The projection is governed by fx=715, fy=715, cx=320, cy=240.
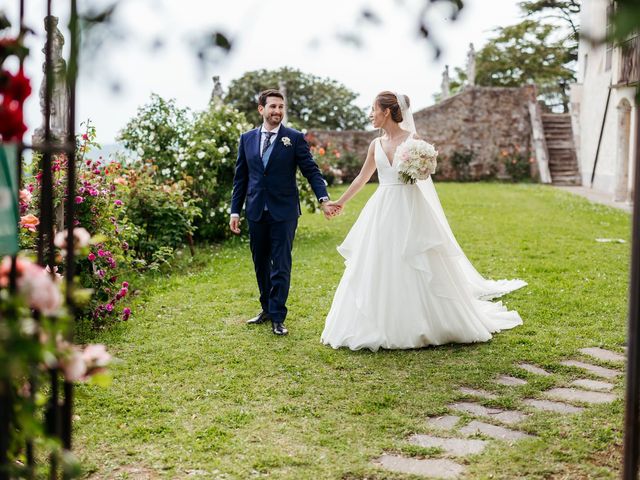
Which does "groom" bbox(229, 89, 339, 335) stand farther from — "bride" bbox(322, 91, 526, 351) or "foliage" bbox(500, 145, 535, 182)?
"foliage" bbox(500, 145, 535, 182)

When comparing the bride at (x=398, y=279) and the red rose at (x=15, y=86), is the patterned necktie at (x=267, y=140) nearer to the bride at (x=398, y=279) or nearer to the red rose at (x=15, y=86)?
the bride at (x=398, y=279)

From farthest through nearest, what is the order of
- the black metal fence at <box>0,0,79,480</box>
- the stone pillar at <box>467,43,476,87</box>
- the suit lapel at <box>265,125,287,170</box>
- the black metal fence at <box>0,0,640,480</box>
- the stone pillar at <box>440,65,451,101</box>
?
1. the stone pillar at <box>440,65,451,101</box>
2. the stone pillar at <box>467,43,476,87</box>
3. the suit lapel at <box>265,125,287,170</box>
4. the black metal fence at <box>0,0,640,480</box>
5. the black metal fence at <box>0,0,79,480</box>

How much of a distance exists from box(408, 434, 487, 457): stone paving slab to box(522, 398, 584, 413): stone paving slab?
0.67m

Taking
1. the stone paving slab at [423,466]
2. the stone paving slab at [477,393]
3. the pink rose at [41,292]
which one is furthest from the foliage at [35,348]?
the stone paving slab at [477,393]

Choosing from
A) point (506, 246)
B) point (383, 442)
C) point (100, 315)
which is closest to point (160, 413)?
point (383, 442)

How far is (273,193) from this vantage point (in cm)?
589

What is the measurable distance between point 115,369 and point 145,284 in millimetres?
3115

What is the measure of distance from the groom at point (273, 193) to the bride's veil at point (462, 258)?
835mm

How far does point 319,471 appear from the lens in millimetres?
3312

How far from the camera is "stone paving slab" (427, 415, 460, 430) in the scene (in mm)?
3859

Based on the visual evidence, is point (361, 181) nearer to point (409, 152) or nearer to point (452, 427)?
point (409, 152)

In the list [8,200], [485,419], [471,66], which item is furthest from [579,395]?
[471,66]

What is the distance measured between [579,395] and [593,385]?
0.25 meters

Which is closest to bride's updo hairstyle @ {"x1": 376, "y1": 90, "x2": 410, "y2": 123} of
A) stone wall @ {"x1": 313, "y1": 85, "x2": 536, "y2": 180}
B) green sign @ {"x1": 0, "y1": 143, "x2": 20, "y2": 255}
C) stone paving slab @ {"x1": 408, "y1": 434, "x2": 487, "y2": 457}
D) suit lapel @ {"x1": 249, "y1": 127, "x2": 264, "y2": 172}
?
suit lapel @ {"x1": 249, "y1": 127, "x2": 264, "y2": 172}
